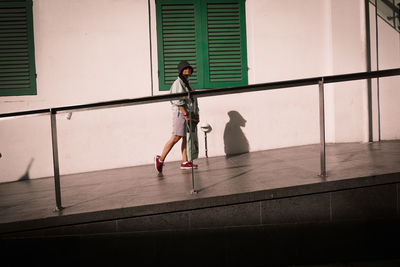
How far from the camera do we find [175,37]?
5973mm

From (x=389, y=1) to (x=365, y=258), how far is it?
17.5ft

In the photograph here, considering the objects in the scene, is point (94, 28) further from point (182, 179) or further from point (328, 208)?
point (328, 208)

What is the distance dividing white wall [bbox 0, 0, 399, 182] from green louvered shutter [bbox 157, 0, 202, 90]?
0.20m

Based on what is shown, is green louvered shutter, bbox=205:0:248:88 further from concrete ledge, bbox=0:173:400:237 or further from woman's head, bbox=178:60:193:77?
concrete ledge, bbox=0:173:400:237

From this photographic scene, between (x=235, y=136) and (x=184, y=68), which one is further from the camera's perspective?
(x=235, y=136)

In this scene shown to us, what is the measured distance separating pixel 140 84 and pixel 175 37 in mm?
1148

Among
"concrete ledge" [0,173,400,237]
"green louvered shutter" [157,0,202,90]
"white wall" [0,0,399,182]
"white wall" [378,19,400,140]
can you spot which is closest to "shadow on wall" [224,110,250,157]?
"white wall" [0,0,399,182]

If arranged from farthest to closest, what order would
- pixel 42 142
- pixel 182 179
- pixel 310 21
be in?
pixel 310 21 → pixel 42 142 → pixel 182 179

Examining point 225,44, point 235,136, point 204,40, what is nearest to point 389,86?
point 235,136

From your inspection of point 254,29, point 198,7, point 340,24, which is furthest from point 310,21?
point 198,7

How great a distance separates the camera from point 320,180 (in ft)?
9.26

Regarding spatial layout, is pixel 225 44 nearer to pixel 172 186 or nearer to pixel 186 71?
pixel 186 71

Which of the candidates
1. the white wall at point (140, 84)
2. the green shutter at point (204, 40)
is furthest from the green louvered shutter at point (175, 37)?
the white wall at point (140, 84)

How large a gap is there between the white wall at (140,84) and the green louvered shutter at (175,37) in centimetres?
20
